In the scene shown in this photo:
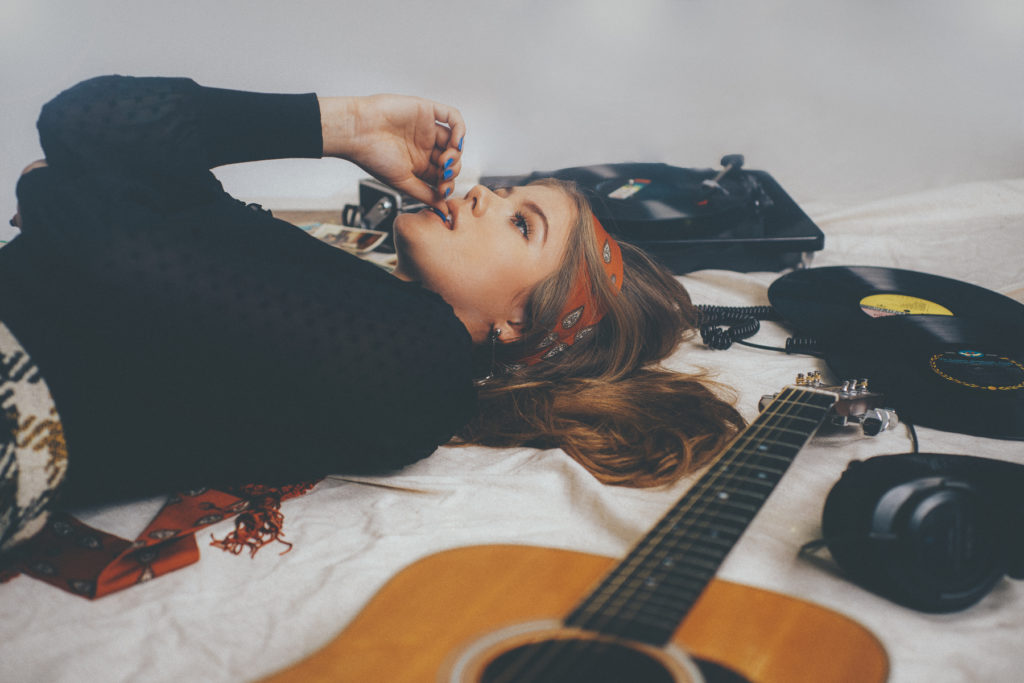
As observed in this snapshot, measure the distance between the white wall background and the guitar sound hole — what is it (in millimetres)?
1975

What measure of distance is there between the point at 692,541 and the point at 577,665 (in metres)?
0.18

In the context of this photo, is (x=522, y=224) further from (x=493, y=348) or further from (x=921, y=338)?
(x=921, y=338)

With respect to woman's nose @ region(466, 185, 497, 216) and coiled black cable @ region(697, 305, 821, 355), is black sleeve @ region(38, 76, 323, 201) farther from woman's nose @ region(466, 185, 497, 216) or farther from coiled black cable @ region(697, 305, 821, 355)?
coiled black cable @ region(697, 305, 821, 355)

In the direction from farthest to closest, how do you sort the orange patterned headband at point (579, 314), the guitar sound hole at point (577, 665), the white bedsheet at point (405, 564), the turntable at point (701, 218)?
the turntable at point (701, 218) < the orange patterned headband at point (579, 314) < the white bedsheet at point (405, 564) < the guitar sound hole at point (577, 665)

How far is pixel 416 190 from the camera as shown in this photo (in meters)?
1.10

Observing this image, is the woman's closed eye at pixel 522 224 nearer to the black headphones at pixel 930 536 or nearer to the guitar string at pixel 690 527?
the guitar string at pixel 690 527

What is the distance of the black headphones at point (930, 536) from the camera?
563mm

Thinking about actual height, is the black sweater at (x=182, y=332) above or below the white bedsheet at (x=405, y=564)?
above

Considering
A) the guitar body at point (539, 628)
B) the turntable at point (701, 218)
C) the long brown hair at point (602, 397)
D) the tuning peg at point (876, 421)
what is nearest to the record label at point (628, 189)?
the turntable at point (701, 218)

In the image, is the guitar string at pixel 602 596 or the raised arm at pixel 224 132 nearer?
the guitar string at pixel 602 596

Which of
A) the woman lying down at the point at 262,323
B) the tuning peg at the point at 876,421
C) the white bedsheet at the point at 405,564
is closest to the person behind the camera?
the white bedsheet at the point at 405,564

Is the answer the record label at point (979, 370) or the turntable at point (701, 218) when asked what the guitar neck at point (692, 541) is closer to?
the record label at point (979, 370)

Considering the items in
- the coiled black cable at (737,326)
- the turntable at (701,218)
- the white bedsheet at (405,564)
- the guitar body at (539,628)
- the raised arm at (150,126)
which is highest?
the raised arm at (150,126)

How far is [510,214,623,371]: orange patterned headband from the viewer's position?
1.03 metres
